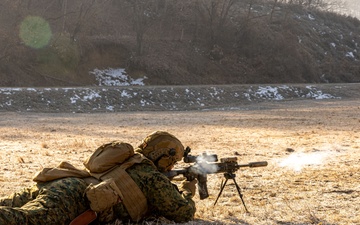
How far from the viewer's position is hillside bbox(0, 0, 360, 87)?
126ft

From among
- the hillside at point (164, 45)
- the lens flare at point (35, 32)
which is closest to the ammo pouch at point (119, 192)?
the hillside at point (164, 45)

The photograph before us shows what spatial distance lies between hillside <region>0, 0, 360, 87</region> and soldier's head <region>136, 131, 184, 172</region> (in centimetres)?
3000

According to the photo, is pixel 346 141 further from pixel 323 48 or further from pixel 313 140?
pixel 323 48

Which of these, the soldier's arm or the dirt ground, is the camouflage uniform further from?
the dirt ground

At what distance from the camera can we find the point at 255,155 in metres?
10.5

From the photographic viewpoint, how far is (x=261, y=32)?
53.0 m

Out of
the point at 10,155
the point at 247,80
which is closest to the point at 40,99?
the point at 10,155

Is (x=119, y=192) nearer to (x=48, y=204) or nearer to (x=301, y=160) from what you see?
(x=48, y=204)

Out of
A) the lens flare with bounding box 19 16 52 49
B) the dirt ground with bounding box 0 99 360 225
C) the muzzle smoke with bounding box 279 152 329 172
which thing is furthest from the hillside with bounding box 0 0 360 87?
the muzzle smoke with bounding box 279 152 329 172

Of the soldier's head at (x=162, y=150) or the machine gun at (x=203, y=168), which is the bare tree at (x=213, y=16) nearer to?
the machine gun at (x=203, y=168)

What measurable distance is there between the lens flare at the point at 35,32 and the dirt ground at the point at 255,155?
2129 cm

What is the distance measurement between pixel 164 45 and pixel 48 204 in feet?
141

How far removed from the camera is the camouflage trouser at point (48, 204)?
4.19 metres

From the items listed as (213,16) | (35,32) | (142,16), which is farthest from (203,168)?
(213,16)
